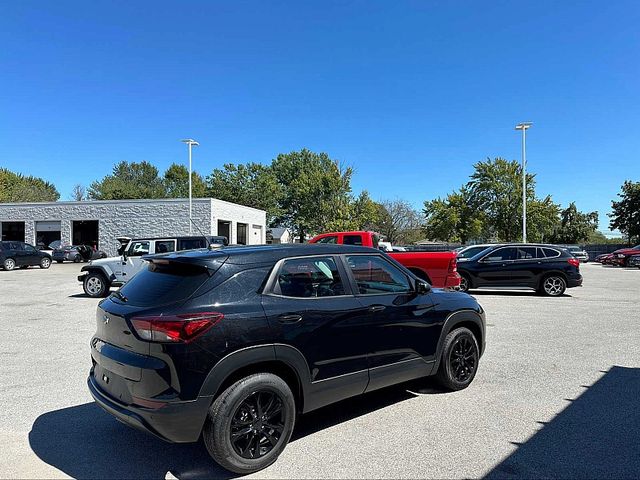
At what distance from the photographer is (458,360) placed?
526 cm

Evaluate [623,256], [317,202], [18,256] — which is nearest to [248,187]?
[317,202]

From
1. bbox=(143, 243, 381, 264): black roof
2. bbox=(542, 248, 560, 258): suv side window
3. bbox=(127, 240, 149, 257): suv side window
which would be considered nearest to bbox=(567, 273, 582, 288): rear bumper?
bbox=(542, 248, 560, 258): suv side window

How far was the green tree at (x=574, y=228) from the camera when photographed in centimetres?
7900

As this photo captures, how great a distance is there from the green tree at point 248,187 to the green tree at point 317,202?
2071mm

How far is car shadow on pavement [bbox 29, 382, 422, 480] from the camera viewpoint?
3.51m

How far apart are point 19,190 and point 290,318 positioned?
73560mm

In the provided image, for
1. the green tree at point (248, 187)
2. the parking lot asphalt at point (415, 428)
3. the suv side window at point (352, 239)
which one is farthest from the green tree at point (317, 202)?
the parking lot asphalt at point (415, 428)

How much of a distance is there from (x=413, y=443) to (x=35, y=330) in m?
8.03

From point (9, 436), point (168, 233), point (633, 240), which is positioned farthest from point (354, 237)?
point (633, 240)

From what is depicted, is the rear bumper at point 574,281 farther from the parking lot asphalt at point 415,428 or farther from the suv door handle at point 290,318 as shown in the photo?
the suv door handle at point 290,318

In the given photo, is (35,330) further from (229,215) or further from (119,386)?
(229,215)

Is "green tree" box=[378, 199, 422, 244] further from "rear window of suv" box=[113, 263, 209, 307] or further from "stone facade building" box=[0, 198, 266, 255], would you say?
"rear window of suv" box=[113, 263, 209, 307]

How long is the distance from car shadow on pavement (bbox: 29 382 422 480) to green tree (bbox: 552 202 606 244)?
83.9m

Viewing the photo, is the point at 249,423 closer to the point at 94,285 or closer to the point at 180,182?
the point at 94,285
